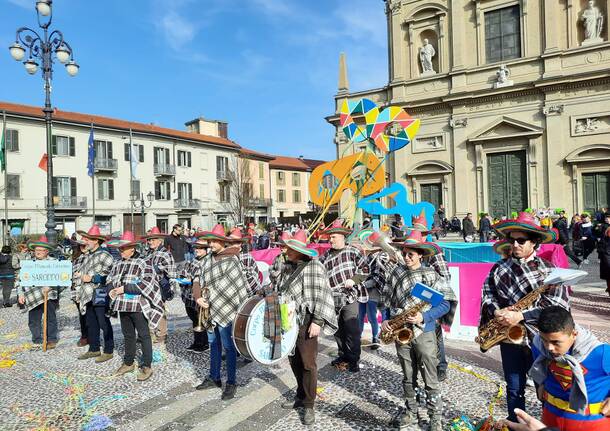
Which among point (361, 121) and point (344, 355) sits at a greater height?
point (361, 121)

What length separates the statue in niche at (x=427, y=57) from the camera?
2853 centimetres

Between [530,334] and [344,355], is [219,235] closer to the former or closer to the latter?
[344,355]

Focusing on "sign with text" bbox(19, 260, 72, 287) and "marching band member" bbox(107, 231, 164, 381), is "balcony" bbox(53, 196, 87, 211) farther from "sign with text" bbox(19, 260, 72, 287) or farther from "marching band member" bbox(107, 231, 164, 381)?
"marching band member" bbox(107, 231, 164, 381)

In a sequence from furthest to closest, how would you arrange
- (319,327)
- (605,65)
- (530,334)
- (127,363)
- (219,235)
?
(605,65)
(127,363)
(219,235)
(319,327)
(530,334)

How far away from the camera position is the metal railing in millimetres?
38281

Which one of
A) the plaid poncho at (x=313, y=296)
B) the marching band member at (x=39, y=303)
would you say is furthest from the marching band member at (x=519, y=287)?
the marching band member at (x=39, y=303)

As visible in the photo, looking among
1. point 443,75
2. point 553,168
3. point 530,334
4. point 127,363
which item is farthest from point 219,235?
point 443,75

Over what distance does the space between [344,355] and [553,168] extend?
2276cm

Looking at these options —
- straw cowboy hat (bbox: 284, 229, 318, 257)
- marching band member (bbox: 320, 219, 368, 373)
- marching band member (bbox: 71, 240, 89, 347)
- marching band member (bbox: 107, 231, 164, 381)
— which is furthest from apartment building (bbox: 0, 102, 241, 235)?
straw cowboy hat (bbox: 284, 229, 318, 257)

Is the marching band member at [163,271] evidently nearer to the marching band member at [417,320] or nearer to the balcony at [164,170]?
the marching band member at [417,320]

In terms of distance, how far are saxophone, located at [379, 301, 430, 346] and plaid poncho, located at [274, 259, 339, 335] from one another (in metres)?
0.67

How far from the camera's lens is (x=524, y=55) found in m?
25.5

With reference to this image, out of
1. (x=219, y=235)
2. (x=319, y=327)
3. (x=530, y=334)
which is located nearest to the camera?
(x=530, y=334)

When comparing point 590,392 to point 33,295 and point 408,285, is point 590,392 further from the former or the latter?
point 33,295
